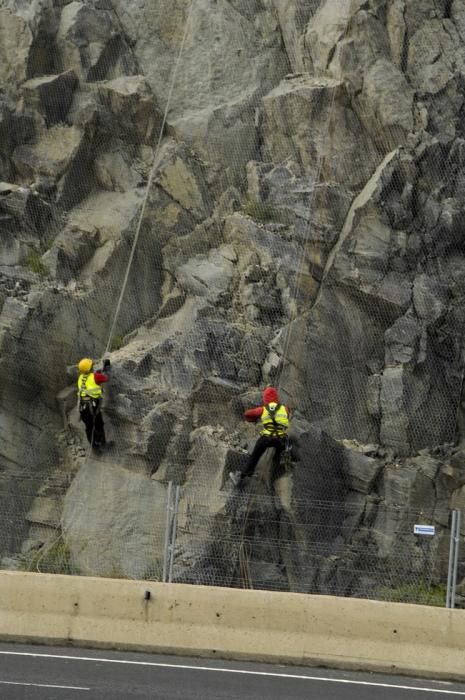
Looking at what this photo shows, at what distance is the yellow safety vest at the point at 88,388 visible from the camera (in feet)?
49.8

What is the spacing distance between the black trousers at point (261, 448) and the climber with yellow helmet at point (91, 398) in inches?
81.9

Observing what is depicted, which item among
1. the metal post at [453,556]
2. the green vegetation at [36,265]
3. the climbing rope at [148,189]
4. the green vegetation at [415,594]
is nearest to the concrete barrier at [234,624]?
the metal post at [453,556]

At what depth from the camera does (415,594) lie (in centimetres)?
1438

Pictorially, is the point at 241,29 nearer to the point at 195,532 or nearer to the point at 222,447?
the point at 222,447

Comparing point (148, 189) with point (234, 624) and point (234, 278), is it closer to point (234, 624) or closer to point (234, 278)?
point (234, 278)

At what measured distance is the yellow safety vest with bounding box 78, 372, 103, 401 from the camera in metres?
15.2

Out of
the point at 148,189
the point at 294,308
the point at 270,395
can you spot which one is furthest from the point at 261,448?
the point at 148,189

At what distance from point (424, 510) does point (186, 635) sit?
532cm

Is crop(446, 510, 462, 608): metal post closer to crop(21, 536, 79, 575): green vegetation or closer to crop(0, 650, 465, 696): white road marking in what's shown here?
crop(0, 650, 465, 696): white road marking

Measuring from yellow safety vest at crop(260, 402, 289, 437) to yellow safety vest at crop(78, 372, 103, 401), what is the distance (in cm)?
224

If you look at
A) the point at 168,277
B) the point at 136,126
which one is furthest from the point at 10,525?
the point at 136,126

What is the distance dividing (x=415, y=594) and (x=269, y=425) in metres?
2.80

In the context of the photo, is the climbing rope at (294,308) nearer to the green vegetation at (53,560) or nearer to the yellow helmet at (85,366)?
the green vegetation at (53,560)

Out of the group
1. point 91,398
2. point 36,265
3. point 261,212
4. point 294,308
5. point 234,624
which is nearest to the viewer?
point 234,624
